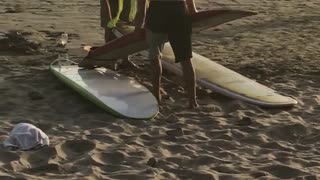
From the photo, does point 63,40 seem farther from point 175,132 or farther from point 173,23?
point 175,132

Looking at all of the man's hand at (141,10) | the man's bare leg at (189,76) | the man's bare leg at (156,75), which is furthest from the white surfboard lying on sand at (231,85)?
the man's hand at (141,10)

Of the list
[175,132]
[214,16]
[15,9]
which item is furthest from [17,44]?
[175,132]

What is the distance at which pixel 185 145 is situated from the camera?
4992 mm

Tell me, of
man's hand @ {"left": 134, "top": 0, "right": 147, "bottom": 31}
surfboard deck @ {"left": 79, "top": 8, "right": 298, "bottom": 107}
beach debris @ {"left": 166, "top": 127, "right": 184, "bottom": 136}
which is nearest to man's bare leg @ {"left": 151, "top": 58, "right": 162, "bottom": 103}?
man's hand @ {"left": 134, "top": 0, "right": 147, "bottom": 31}

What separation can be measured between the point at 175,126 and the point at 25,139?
1318 millimetres

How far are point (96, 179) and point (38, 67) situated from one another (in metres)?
3.44

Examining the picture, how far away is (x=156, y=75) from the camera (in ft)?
19.7

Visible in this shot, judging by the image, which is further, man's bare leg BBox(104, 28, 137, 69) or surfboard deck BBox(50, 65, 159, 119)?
man's bare leg BBox(104, 28, 137, 69)

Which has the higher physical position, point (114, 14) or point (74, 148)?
point (114, 14)

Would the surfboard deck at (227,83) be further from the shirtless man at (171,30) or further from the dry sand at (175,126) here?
the shirtless man at (171,30)

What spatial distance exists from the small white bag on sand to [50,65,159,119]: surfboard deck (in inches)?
40.0

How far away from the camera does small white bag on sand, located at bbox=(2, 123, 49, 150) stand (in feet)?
15.5

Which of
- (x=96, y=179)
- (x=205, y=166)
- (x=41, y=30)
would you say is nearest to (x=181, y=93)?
(x=205, y=166)

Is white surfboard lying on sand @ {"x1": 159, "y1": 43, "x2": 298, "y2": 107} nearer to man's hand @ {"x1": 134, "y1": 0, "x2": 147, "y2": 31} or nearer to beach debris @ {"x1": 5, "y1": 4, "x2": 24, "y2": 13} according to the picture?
man's hand @ {"x1": 134, "y1": 0, "x2": 147, "y2": 31}
